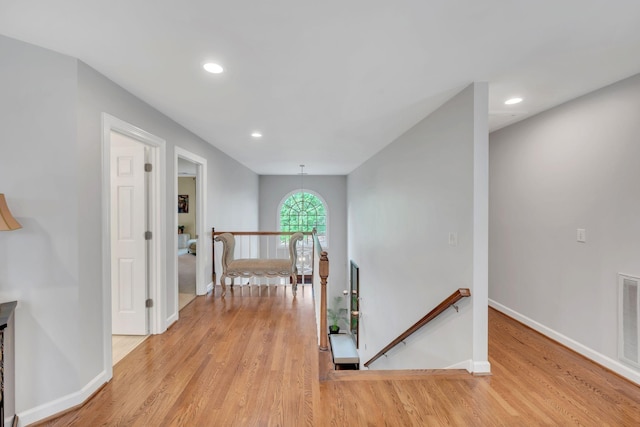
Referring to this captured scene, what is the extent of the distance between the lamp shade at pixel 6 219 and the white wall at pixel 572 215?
4.40 metres

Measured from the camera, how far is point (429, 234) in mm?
3113

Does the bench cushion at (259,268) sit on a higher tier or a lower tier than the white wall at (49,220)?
lower

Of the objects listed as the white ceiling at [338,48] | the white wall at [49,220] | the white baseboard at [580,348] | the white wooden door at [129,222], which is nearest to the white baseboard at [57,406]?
the white wall at [49,220]

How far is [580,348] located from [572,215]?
1.28 meters

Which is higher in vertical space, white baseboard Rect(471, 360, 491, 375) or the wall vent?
the wall vent

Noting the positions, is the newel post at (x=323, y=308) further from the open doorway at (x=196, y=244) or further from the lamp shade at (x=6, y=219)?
the lamp shade at (x=6, y=219)

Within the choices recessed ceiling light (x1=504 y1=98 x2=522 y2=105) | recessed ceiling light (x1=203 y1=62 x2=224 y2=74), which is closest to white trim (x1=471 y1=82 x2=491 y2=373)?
recessed ceiling light (x1=504 y1=98 x2=522 y2=105)

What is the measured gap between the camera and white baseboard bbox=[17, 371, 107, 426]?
1.76 m

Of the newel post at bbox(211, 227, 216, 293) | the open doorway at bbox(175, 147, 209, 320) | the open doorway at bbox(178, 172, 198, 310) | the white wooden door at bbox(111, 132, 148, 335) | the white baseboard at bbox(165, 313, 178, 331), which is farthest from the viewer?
the open doorway at bbox(178, 172, 198, 310)

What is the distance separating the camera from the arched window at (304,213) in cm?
895

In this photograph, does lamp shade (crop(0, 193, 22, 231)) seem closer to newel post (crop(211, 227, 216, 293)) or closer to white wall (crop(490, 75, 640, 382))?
newel post (crop(211, 227, 216, 293))

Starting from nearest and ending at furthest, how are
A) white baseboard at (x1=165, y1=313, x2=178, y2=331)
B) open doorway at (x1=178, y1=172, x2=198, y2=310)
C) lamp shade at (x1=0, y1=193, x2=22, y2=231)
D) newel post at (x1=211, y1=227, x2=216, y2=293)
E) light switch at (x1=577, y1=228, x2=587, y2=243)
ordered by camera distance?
lamp shade at (x1=0, y1=193, x2=22, y2=231) < light switch at (x1=577, y1=228, x2=587, y2=243) < white baseboard at (x1=165, y1=313, x2=178, y2=331) < newel post at (x1=211, y1=227, x2=216, y2=293) < open doorway at (x1=178, y1=172, x2=198, y2=310)

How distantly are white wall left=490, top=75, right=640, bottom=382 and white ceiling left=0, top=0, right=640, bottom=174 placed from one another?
310 mm

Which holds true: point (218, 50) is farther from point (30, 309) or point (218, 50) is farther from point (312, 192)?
point (312, 192)
